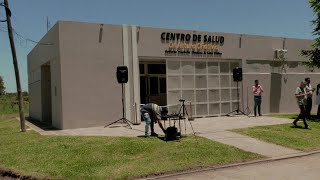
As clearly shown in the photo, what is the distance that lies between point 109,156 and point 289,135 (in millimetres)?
6253

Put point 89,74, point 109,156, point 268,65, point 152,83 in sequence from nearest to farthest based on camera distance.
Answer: point 109,156
point 89,74
point 152,83
point 268,65

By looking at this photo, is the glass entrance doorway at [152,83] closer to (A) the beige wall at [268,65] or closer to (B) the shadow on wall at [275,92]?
(A) the beige wall at [268,65]

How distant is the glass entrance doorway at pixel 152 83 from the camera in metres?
20.1

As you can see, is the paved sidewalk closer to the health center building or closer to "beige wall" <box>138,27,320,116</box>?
the health center building

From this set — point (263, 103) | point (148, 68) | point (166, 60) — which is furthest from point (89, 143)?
point (263, 103)

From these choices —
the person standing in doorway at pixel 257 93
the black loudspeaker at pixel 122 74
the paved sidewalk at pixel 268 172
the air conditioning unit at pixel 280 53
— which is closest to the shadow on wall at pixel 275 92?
the air conditioning unit at pixel 280 53

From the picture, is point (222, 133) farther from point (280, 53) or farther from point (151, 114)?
point (280, 53)

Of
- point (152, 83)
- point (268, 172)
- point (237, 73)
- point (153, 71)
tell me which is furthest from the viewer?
point (152, 83)

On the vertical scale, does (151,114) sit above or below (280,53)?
below

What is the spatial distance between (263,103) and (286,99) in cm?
183

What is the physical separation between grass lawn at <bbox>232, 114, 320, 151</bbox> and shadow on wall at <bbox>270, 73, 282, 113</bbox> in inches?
242

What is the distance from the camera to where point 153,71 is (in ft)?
66.5

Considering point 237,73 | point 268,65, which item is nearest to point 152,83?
point 237,73

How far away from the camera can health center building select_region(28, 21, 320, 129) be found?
53.0ft
